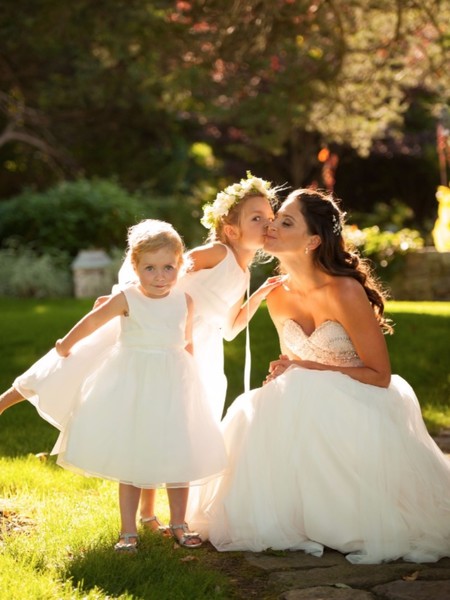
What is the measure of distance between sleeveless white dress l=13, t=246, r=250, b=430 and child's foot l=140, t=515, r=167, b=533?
526mm

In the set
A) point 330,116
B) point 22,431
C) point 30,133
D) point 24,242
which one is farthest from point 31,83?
point 22,431

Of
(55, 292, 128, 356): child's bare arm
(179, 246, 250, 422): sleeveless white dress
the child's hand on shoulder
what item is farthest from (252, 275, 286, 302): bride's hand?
the child's hand on shoulder

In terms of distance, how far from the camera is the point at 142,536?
4305 millimetres

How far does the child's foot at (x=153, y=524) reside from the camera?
14.6 ft

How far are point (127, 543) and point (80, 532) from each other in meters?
0.27

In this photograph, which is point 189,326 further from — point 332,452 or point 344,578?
point 344,578

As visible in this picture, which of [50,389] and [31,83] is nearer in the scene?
[50,389]

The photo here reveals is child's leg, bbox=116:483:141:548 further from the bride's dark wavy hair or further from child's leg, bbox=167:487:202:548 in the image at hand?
the bride's dark wavy hair

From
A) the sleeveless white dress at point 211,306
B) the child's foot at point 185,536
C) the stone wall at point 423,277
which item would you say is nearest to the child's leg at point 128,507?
the child's foot at point 185,536

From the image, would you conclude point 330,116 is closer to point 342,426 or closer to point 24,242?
point 24,242

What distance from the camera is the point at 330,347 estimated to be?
464 cm

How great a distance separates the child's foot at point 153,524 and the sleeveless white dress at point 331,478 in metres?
0.14

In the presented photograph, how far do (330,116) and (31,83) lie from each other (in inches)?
422

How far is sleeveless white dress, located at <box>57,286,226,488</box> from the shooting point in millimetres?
4137
